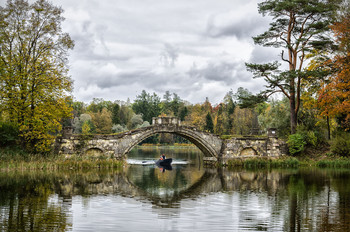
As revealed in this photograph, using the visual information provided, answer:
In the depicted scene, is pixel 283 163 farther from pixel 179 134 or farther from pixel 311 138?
pixel 179 134

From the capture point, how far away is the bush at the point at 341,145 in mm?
30130

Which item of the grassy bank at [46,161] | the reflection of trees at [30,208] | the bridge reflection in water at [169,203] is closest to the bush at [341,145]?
the bridge reflection in water at [169,203]

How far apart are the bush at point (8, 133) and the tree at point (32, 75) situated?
436 millimetres

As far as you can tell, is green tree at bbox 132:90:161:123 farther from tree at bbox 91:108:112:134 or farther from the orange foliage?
the orange foliage

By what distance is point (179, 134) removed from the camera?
30734 mm

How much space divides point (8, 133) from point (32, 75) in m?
4.65

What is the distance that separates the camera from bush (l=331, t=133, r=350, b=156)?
98.9 feet

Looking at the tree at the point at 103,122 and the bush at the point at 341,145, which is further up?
the tree at the point at 103,122

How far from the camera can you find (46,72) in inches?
1049

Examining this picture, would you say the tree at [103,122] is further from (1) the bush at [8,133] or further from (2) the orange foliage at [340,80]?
(2) the orange foliage at [340,80]

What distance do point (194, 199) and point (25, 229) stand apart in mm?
7093

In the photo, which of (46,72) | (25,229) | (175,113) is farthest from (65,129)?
(175,113)

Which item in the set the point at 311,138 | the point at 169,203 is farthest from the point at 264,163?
the point at 169,203

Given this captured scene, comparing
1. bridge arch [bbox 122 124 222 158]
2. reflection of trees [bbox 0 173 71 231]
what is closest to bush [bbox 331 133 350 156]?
bridge arch [bbox 122 124 222 158]
